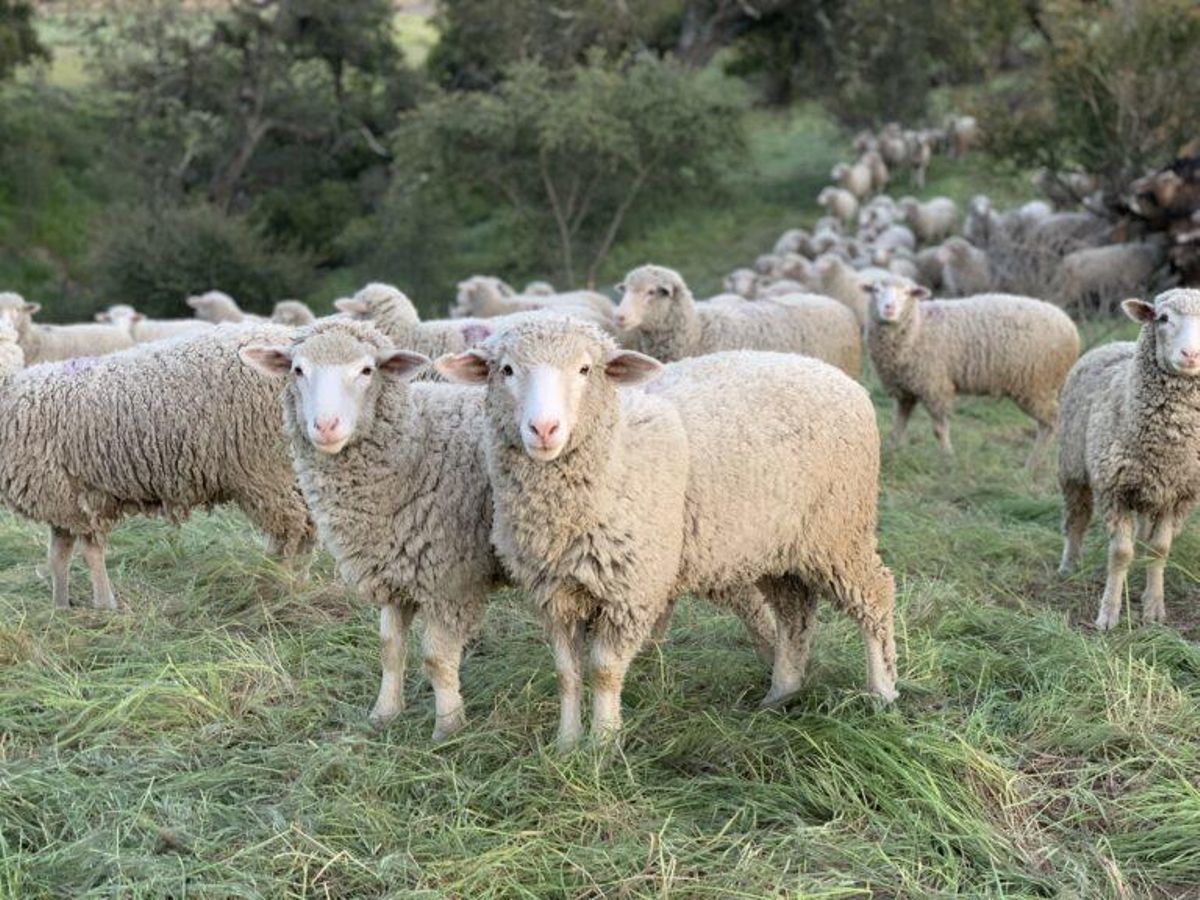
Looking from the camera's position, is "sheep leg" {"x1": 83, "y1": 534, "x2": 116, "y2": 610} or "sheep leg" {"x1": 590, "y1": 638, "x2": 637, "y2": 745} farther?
"sheep leg" {"x1": 83, "y1": 534, "x2": 116, "y2": 610}

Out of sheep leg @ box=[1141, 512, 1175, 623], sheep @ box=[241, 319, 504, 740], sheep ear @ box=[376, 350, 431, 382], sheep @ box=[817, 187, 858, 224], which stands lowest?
sheep @ box=[817, 187, 858, 224]

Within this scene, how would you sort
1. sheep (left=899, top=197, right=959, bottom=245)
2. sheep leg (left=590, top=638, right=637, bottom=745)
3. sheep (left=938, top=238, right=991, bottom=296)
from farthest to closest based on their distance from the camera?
sheep (left=899, top=197, right=959, bottom=245) < sheep (left=938, top=238, right=991, bottom=296) < sheep leg (left=590, top=638, right=637, bottom=745)

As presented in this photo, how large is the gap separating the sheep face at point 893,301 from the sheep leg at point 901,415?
644mm

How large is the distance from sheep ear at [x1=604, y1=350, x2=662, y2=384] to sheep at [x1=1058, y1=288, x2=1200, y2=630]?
2420 millimetres

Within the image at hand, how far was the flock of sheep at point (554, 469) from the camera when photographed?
357cm

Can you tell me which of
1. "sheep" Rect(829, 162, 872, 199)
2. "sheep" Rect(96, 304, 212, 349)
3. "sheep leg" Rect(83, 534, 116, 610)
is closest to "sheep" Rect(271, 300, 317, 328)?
"sheep" Rect(96, 304, 212, 349)

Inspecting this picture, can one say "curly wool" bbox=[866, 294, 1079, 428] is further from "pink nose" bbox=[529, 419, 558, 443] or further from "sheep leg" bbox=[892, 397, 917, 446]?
"pink nose" bbox=[529, 419, 558, 443]

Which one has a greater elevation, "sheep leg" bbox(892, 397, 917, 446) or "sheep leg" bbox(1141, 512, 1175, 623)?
"sheep leg" bbox(1141, 512, 1175, 623)

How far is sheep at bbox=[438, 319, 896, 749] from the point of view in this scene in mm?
3516

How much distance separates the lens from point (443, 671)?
394cm

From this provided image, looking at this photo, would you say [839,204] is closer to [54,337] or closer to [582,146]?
[582,146]

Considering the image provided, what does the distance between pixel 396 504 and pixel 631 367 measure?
952 mm

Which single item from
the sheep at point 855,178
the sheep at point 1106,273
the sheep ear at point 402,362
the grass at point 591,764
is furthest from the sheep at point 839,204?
the sheep ear at point 402,362

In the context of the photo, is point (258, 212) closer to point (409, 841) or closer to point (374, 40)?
point (374, 40)
